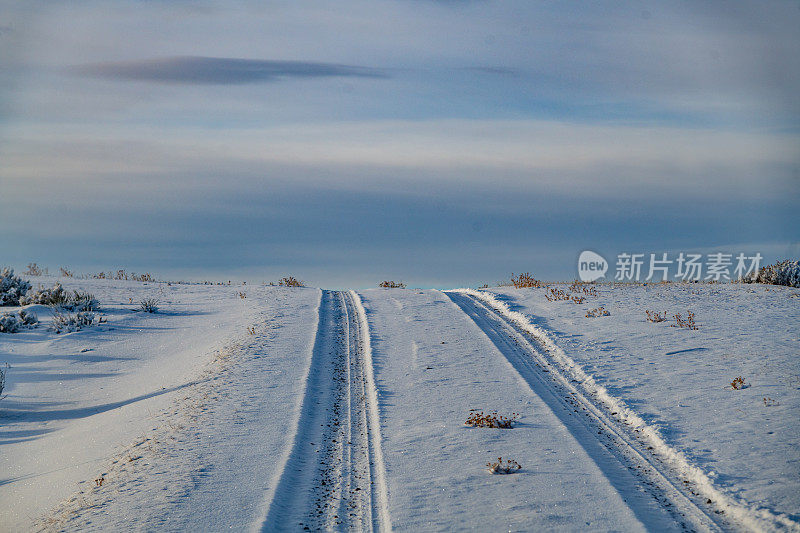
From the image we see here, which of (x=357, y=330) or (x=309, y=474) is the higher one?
(x=357, y=330)

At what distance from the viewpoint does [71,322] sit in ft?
60.9

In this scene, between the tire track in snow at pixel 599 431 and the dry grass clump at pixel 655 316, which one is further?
the dry grass clump at pixel 655 316

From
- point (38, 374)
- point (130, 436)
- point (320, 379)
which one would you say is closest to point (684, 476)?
point (320, 379)

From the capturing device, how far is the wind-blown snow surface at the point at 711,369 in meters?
8.28

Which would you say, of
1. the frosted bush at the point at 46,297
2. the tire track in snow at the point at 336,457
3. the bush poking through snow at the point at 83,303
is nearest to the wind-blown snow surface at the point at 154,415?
the tire track in snow at the point at 336,457

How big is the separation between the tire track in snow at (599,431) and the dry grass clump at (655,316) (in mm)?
3663

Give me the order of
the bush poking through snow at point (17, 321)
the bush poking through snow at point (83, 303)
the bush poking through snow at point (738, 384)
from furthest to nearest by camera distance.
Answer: the bush poking through snow at point (83, 303), the bush poking through snow at point (17, 321), the bush poking through snow at point (738, 384)

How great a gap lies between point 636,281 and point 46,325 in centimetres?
2102

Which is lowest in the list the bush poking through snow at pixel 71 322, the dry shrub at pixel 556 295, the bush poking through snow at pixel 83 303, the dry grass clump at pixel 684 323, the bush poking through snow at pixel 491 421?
the bush poking through snow at pixel 491 421

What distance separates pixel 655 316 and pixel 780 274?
10.3 meters

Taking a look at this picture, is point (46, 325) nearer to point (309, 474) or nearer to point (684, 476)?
point (309, 474)

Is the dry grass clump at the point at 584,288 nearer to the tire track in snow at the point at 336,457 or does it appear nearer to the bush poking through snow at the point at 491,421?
the tire track in snow at the point at 336,457

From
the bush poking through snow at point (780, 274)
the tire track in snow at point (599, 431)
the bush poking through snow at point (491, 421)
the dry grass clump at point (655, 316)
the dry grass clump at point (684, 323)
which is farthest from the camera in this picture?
the bush poking through snow at point (780, 274)

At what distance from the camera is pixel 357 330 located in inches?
650
